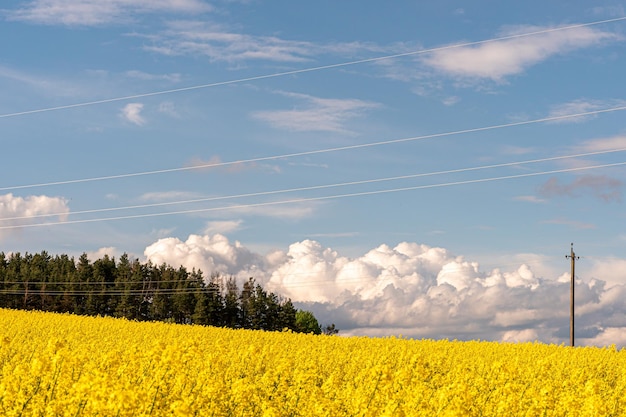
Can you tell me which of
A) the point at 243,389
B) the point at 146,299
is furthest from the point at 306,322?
the point at 243,389

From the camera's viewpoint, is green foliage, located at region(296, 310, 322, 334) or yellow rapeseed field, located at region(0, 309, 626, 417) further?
green foliage, located at region(296, 310, 322, 334)

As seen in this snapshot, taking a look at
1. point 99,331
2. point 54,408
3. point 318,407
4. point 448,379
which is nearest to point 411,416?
point 318,407

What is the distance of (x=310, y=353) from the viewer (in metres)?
19.9

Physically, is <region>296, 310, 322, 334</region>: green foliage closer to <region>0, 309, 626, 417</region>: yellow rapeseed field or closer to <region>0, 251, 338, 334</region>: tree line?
<region>0, 251, 338, 334</region>: tree line

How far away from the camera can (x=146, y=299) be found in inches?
3268

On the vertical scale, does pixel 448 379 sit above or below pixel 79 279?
below

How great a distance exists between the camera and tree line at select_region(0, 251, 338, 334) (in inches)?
3194

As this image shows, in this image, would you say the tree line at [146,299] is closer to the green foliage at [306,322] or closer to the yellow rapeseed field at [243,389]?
the green foliage at [306,322]

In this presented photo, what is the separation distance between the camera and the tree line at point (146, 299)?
3194 inches

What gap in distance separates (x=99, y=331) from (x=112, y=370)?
19.1 metres

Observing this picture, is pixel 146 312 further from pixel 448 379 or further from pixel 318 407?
pixel 318 407

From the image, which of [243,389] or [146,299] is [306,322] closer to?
[146,299]

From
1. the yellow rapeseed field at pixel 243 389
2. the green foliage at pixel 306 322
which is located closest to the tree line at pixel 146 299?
the green foliage at pixel 306 322

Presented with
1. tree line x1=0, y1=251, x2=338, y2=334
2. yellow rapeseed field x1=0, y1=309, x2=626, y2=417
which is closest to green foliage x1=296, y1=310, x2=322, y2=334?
tree line x1=0, y1=251, x2=338, y2=334
